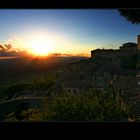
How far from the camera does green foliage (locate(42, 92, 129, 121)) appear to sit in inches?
251

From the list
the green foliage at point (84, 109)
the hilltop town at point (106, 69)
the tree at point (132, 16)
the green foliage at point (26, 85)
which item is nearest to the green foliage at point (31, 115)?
the green foliage at point (84, 109)

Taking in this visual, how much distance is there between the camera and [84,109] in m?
6.38

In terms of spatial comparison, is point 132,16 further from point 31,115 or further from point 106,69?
point 106,69

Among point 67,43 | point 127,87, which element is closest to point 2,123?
point 127,87

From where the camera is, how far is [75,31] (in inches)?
588

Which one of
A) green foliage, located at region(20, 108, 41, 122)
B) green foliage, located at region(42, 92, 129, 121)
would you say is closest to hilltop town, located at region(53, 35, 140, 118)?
green foliage, located at region(20, 108, 41, 122)

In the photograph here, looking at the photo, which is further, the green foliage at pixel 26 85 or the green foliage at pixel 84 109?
the green foliage at pixel 26 85

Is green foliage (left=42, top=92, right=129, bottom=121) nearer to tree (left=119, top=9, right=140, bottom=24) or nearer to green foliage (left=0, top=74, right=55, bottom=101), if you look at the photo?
tree (left=119, top=9, right=140, bottom=24)

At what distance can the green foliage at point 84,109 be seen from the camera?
251 inches

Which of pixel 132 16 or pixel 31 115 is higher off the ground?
pixel 132 16

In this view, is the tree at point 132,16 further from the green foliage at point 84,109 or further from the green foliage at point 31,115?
the green foliage at point 31,115

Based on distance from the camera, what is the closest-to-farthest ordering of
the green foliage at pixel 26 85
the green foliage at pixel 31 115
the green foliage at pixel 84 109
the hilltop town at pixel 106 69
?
the green foliage at pixel 84 109
the green foliage at pixel 31 115
the hilltop town at pixel 106 69
the green foliage at pixel 26 85

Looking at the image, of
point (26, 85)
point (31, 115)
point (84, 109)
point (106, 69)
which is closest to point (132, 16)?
point (84, 109)

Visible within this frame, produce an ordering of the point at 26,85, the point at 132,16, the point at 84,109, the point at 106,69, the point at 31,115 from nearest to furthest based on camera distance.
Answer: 1. the point at 84,109
2. the point at 31,115
3. the point at 132,16
4. the point at 106,69
5. the point at 26,85
